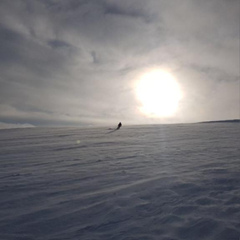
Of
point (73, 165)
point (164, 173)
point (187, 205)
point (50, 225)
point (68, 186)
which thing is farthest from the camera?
point (73, 165)

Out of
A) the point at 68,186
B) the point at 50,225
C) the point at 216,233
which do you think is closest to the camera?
the point at 216,233

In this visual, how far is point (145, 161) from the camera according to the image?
9820mm

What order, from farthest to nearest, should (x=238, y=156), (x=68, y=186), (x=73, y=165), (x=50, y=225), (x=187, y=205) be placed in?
(x=238, y=156), (x=73, y=165), (x=68, y=186), (x=187, y=205), (x=50, y=225)

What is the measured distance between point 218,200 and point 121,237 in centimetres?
255

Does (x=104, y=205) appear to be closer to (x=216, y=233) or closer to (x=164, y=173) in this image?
(x=216, y=233)

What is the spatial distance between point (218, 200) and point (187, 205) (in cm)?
77

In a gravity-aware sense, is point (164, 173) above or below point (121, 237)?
above

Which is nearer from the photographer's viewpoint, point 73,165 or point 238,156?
point 73,165

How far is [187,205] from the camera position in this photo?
4.91 meters

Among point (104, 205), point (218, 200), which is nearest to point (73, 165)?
point (104, 205)

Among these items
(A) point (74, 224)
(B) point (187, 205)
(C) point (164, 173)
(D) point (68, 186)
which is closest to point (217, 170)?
(C) point (164, 173)

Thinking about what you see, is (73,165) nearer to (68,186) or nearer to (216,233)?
(68,186)

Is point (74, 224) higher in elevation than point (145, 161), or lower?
lower

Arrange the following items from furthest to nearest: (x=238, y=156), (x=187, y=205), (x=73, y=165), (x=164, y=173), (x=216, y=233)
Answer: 1. (x=238, y=156)
2. (x=73, y=165)
3. (x=164, y=173)
4. (x=187, y=205)
5. (x=216, y=233)
